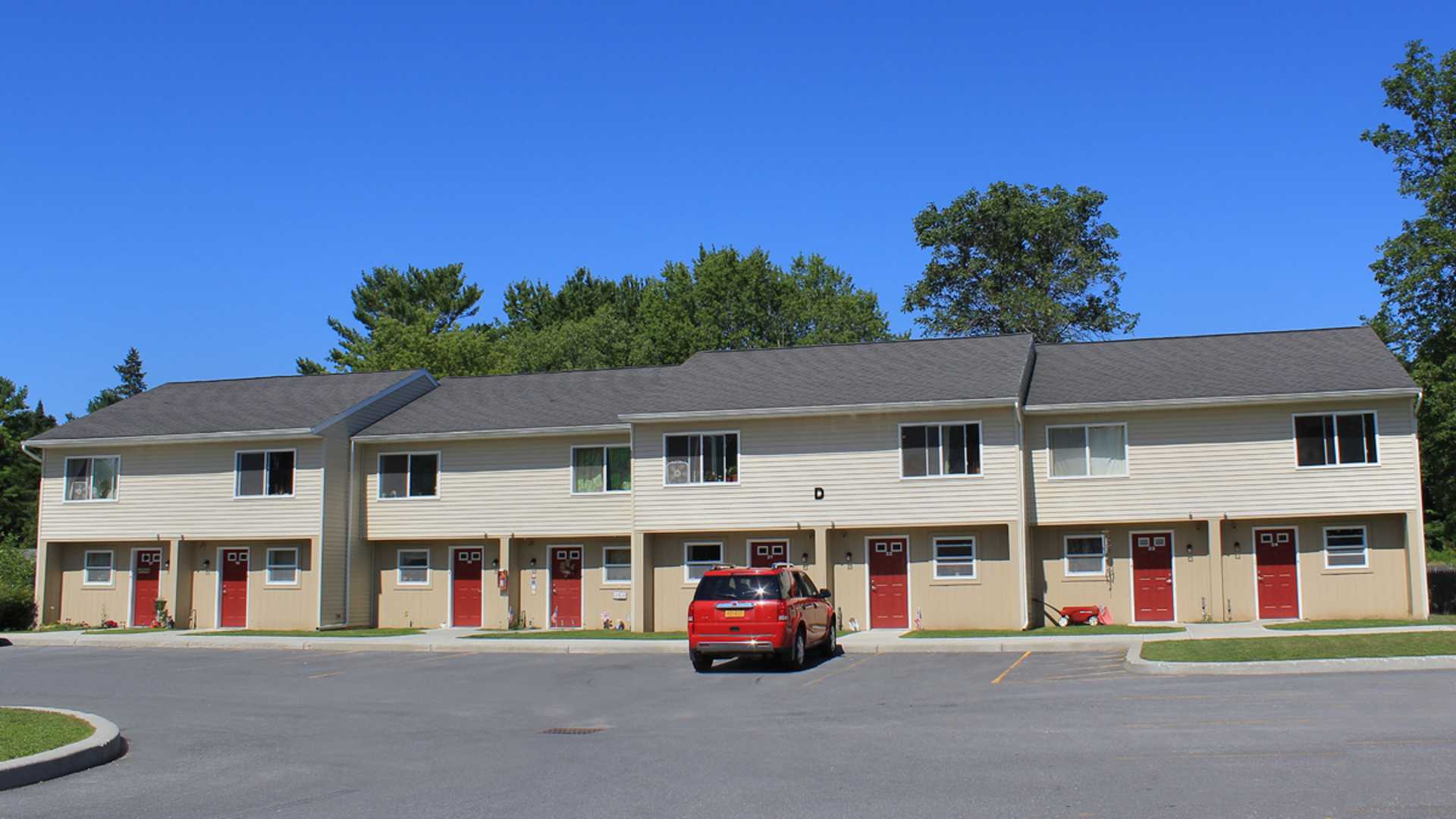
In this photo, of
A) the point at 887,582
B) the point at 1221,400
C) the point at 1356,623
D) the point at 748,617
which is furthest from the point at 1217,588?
the point at 748,617

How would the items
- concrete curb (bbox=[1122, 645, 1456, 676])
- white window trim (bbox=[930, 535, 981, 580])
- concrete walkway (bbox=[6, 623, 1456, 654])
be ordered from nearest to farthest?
concrete curb (bbox=[1122, 645, 1456, 676]) → concrete walkway (bbox=[6, 623, 1456, 654]) → white window trim (bbox=[930, 535, 981, 580])

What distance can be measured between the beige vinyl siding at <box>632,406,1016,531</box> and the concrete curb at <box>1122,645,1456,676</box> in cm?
1004

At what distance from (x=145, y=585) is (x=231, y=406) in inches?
211

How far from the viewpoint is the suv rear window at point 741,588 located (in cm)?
2184

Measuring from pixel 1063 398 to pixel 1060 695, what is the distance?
1414 centimetres

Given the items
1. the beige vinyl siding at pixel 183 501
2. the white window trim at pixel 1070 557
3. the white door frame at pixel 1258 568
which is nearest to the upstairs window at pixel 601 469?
the beige vinyl siding at pixel 183 501

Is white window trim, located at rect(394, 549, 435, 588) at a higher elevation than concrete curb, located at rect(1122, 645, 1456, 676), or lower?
higher

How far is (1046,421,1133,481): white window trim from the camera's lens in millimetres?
29703

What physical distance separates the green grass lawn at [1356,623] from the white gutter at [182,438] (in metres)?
23.2

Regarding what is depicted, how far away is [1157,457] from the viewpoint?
29.6m

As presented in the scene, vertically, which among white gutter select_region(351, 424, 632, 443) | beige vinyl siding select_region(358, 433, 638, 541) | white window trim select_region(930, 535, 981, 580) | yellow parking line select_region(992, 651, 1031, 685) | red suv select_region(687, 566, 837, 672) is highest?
white gutter select_region(351, 424, 632, 443)

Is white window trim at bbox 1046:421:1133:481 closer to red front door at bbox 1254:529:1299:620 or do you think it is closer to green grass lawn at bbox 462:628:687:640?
red front door at bbox 1254:529:1299:620

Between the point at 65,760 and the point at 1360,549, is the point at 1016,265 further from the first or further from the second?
the point at 65,760

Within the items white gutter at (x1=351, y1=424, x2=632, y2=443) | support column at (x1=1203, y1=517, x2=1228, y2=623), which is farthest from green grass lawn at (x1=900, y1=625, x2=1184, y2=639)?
white gutter at (x1=351, y1=424, x2=632, y2=443)
